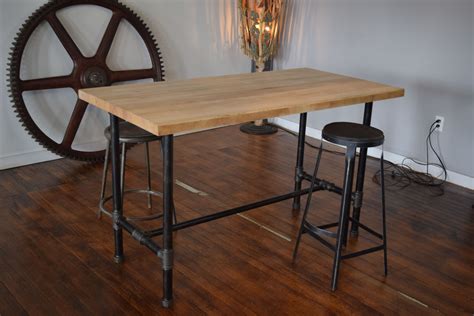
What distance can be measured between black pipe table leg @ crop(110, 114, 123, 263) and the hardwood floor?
8cm

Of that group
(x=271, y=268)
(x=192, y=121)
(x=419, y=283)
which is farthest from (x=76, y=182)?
(x=419, y=283)

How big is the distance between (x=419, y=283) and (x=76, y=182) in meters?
2.17

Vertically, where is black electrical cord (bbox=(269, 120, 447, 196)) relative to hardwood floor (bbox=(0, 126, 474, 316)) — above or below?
above

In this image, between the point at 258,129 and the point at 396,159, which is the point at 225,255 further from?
the point at 258,129

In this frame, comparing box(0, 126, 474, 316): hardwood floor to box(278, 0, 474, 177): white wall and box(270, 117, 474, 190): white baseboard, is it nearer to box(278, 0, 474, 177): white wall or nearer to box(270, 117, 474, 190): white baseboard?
box(270, 117, 474, 190): white baseboard

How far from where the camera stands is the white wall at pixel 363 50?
11.3 feet

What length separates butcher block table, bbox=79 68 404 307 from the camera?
190 centimetres

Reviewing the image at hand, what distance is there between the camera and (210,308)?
2125 millimetres

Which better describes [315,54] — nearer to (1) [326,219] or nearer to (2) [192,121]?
(1) [326,219]

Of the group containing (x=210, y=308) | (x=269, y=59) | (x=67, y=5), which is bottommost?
(x=210, y=308)

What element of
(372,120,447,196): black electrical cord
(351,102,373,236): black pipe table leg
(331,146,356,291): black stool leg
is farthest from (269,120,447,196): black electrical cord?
(331,146,356,291): black stool leg

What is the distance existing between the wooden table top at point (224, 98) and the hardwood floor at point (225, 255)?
776 mm

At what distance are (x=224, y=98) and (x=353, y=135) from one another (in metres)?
0.57

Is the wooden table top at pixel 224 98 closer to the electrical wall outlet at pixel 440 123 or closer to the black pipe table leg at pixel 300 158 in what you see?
the black pipe table leg at pixel 300 158
